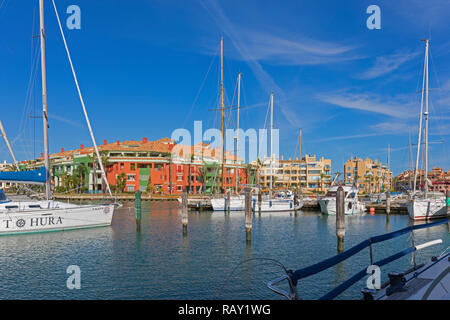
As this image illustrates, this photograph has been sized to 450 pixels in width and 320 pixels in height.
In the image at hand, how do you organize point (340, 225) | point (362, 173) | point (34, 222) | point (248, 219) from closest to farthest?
point (340, 225), point (248, 219), point (34, 222), point (362, 173)

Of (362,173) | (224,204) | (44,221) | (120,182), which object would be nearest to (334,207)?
(224,204)

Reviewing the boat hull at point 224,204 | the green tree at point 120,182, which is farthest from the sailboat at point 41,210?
the green tree at point 120,182

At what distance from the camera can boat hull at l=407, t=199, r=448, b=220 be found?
42906 millimetres

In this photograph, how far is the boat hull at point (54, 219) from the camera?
91.5 feet

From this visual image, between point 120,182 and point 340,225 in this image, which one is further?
point 120,182

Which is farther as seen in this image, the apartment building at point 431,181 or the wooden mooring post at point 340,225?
the apartment building at point 431,181

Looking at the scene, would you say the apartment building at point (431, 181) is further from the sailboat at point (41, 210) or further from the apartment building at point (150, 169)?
the sailboat at point (41, 210)

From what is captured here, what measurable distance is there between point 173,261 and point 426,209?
34646 mm

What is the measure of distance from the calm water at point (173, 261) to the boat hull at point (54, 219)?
0.74 meters

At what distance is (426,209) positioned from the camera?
1700 inches

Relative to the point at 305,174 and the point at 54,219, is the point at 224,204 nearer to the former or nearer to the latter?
the point at 54,219

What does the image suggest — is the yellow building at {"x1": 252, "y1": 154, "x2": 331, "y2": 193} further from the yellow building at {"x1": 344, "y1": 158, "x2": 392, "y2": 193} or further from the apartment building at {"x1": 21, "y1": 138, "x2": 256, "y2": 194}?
the apartment building at {"x1": 21, "y1": 138, "x2": 256, "y2": 194}

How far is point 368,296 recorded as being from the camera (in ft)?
18.7

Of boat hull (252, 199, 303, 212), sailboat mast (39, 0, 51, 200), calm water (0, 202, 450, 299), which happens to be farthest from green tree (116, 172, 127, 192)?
sailboat mast (39, 0, 51, 200)
